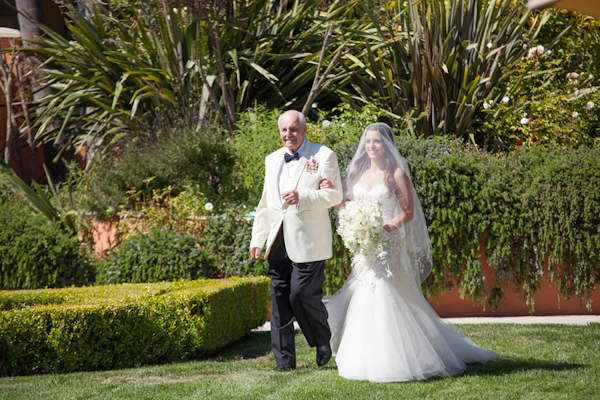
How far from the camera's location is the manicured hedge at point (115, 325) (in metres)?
4.23

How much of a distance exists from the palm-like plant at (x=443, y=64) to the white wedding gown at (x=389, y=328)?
3778mm

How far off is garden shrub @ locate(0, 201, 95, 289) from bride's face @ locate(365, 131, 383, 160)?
3.89m

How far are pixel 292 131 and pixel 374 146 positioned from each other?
2.06 ft

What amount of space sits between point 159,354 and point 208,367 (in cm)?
51

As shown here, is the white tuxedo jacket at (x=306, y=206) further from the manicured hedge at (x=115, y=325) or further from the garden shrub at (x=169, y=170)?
the garden shrub at (x=169, y=170)

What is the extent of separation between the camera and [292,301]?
4039mm

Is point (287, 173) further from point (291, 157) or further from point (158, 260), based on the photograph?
point (158, 260)

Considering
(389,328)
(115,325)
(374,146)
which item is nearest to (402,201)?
(374,146)

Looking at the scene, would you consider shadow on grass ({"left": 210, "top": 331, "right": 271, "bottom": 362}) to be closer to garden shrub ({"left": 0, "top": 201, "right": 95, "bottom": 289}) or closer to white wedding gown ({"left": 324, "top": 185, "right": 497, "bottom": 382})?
white wedding gown ({"left": 324, "top": 185, "right": 497, "bottom": 382})

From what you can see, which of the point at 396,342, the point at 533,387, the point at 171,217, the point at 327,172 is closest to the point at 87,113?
the point at 171,217

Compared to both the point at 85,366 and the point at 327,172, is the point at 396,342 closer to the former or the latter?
the point at 327,172

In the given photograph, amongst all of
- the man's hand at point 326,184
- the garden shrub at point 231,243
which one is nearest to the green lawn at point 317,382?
the man's hand at point 326,184

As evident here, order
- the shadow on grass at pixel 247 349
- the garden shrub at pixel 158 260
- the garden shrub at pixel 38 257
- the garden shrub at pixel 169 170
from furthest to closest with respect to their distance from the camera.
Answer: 1. the garden shrub at pixel 169 170
2. the garden shrub at pixel 38 257
3. the garden shrub at pixel 158 260
4. the shadow on grass at pixel 247 349

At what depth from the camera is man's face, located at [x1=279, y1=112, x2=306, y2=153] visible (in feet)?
13.4
